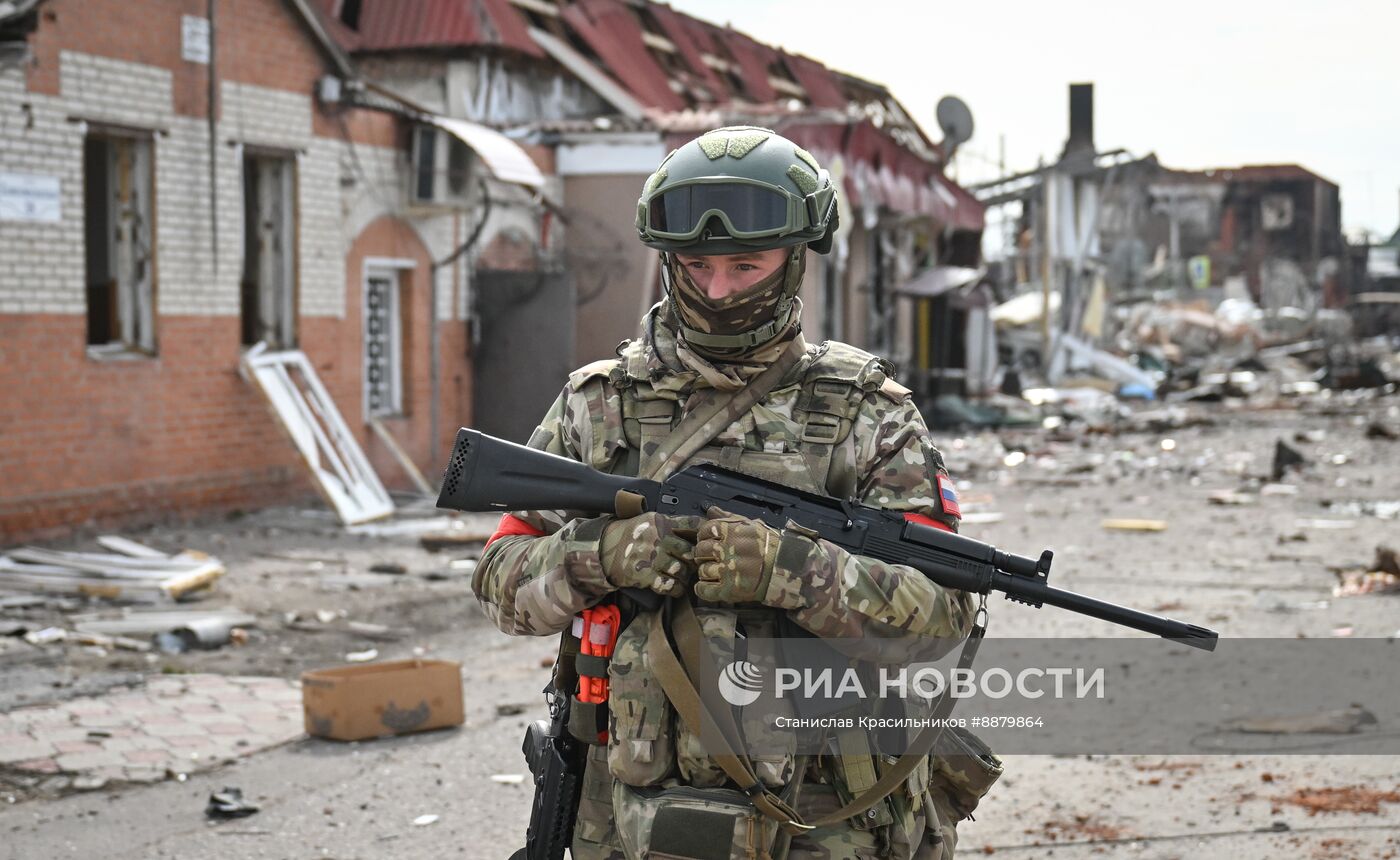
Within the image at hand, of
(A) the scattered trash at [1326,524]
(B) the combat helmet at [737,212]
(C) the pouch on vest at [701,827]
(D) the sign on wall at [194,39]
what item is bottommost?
(A) the scattered trash at [1326,524]

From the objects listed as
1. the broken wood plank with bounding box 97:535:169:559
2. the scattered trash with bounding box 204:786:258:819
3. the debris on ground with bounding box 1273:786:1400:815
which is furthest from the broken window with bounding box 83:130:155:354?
the debris on ground with bounding box 1273:786:1400:815

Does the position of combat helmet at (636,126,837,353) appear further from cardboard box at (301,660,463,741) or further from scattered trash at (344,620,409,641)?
scattered trash at (344,620,409,641)

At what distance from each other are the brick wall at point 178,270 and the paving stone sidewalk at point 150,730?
397cm

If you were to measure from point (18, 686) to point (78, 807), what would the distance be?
5.67ft

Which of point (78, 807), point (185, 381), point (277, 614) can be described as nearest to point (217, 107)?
point (185, 381)

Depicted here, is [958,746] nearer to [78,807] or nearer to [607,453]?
[607,453]

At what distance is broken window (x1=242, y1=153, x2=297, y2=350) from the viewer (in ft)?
40.7

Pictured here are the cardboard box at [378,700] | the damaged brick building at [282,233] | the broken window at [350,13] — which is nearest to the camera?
the cardboard box at [378,700]

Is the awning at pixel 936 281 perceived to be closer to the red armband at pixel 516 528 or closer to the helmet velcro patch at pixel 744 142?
the helmet velcro patch at pixel 744 142

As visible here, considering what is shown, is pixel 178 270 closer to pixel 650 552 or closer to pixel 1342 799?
pixel 1342 799

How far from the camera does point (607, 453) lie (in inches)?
107

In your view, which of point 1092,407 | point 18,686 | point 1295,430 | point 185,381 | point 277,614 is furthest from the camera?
point 1092,407

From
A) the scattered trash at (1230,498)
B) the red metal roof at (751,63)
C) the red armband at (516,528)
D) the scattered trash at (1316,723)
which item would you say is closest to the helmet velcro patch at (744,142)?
the red armband at (516,528)

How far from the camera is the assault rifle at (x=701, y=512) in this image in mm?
2578
